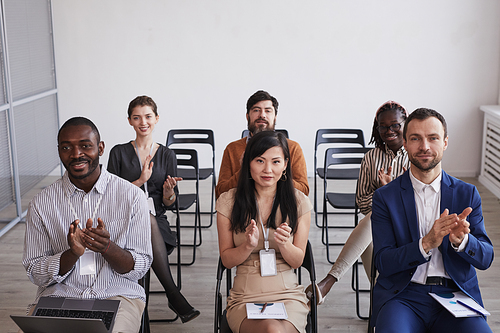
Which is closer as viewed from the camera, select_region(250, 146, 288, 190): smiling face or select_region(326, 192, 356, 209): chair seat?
select_region(250, 146, 288, 190): smiling face

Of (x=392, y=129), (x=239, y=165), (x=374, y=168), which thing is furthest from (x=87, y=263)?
(x=392, y=129)

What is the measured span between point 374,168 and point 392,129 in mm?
277

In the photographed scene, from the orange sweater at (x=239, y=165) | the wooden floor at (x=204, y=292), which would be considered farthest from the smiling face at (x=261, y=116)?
the wooden floor at (x=204, y=292)

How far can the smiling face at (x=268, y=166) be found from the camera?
2.33 m

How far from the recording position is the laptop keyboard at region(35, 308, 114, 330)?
198cm

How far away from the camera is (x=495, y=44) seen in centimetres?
605

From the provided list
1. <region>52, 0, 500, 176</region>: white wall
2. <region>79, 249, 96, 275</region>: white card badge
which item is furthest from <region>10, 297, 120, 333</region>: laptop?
<region>52, 0, 500, 176</region>: white wall

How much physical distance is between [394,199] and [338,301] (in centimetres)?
136

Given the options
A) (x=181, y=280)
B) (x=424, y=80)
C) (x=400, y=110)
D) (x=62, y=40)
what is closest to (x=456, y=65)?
(x=424, y=80)

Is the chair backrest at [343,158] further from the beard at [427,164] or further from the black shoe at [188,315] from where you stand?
the beard at [427,164]

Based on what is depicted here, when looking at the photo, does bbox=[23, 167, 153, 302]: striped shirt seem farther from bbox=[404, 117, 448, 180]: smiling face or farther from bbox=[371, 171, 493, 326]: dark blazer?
bbox=[404, 117, 448, 180]: smiling face

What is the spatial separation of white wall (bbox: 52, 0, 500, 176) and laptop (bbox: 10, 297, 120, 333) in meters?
4.56

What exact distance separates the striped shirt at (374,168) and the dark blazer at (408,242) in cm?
80

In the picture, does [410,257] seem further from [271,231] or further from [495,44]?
[495,44]
